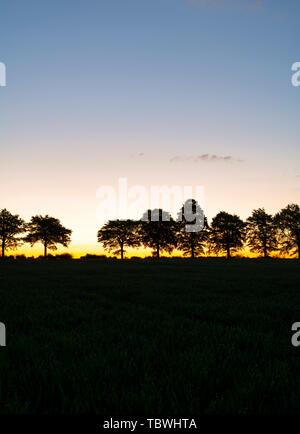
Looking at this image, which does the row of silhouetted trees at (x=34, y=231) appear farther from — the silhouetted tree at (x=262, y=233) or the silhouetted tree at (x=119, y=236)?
the silhouetted tree at (x=262, y=233)

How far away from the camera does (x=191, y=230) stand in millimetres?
80125

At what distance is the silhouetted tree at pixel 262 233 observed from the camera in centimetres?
8406

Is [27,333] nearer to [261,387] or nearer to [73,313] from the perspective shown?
[73,313]

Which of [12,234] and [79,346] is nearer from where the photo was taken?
[79,346]

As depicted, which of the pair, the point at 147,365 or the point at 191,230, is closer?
the point at 147,365

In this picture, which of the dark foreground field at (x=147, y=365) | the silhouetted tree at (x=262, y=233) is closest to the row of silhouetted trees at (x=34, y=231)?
the silhouetted tree at (x=262, y=233)

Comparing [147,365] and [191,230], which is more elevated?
[191,230]

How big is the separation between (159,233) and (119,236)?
12562 millimetres

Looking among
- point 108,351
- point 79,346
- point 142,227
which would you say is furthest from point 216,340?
point 142,227

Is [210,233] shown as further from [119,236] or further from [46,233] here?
[46,233]

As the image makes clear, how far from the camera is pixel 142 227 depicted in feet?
267

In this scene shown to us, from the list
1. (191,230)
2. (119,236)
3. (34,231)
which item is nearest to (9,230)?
(34,231)
